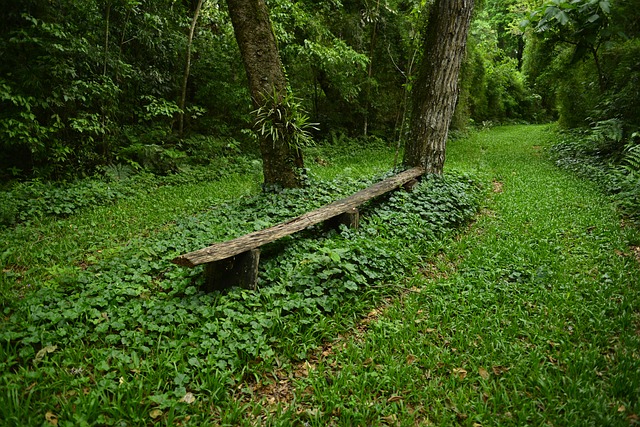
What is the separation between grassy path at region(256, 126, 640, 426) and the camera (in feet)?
8.16

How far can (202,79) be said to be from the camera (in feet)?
38.7

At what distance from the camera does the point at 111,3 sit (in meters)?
8.78

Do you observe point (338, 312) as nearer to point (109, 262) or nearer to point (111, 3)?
point (109, 262)

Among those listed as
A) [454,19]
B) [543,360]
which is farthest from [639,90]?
[543,360]

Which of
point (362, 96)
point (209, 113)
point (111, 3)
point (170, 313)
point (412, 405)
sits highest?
point (111, 3)

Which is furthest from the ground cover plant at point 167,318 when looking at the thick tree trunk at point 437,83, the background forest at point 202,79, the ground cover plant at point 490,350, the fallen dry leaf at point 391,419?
the background forest at point 202,79

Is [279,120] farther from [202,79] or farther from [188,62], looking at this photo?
[202,79]

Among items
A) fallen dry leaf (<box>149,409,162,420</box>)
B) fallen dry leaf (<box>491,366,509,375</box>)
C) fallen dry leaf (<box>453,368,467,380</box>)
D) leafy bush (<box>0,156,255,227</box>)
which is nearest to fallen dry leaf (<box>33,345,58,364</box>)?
fallen dry leaf (<box>149,409,162,420</box>)

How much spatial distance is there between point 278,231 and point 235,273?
70cm

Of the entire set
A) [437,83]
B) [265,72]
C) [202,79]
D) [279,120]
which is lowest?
[279,120]

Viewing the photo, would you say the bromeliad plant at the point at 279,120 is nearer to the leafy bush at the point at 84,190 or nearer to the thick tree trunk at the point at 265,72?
the thick tree trunk at the point at 265,72

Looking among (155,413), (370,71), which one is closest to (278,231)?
(155,413)

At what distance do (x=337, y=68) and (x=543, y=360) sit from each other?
38.4 feet

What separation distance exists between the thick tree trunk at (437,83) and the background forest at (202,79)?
0.91m
